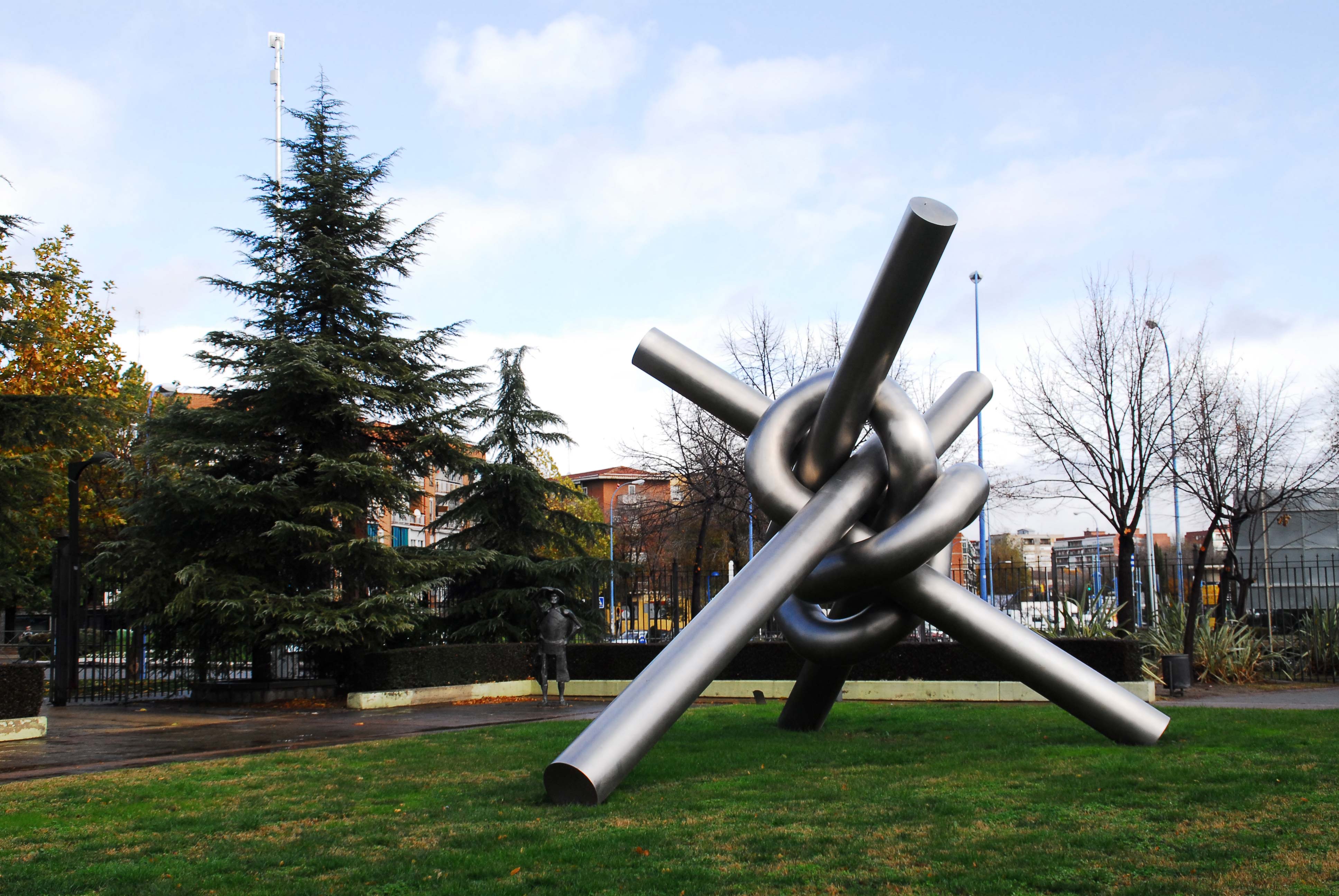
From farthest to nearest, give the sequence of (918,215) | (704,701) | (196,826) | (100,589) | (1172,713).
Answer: (100,589) → (704,701) → (1172,713) → (196,826) → (918,215)

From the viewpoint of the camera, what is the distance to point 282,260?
19.4m

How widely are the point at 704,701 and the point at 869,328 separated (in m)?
10.3

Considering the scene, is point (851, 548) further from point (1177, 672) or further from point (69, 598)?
point (69, 598)

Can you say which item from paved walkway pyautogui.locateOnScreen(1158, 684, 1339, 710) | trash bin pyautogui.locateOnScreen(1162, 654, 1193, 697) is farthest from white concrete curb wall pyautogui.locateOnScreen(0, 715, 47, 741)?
trash bin pyautogui.locateOnScreen(1162, 654, 1193, 697)

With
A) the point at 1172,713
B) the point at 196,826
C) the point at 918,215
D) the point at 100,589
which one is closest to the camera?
the point at 918,215

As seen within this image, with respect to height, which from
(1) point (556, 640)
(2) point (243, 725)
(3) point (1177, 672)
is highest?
(1) point (556, 640)

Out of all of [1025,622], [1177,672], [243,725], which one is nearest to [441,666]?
[243,725]

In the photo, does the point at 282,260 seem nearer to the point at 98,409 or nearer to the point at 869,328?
the point at 98,409

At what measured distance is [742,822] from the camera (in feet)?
17.6

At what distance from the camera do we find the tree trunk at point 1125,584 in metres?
19.2

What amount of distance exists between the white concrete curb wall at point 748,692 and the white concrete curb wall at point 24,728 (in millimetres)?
4495

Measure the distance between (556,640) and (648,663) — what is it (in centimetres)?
333

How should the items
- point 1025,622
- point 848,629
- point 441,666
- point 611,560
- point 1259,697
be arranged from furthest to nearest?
point 611,560, point 1025,622, point 441,666, point 1259,697, point 848,629

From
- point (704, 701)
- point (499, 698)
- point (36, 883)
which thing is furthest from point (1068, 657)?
point (499, 698)
